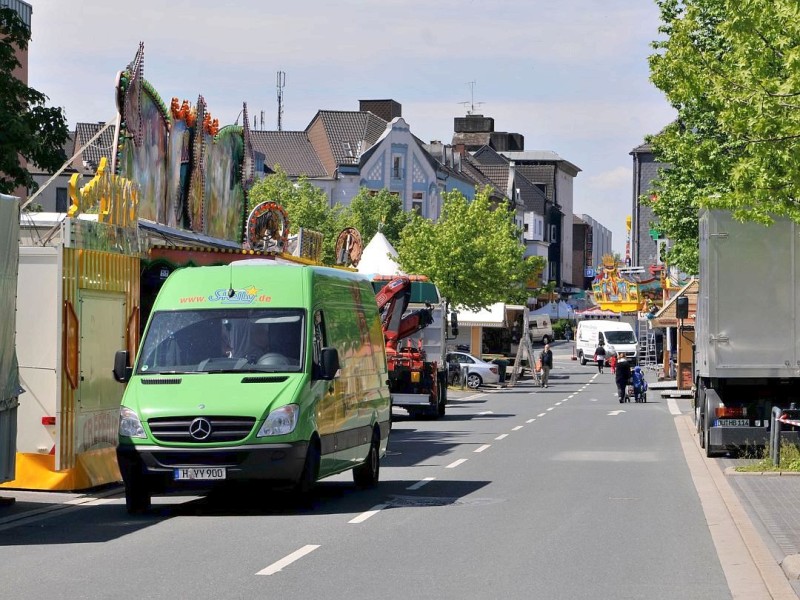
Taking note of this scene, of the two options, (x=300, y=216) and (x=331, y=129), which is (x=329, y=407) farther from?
(x=331, y=129)

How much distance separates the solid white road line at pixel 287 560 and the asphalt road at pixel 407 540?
0.6 inches

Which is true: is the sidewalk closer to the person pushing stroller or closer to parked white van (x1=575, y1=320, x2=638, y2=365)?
the person pushing stroller

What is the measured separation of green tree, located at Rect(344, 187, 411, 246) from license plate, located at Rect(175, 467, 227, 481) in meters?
77.3

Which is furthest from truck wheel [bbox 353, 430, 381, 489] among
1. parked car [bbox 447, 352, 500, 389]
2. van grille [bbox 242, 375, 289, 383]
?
parked car [bbox 447, 352, 500, 389]

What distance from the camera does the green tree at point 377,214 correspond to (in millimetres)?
93000

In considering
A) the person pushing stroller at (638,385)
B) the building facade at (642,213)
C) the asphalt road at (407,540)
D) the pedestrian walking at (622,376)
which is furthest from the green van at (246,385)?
the building facade at (642,213)

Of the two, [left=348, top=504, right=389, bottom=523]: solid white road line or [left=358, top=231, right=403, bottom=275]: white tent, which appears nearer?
[left=348, top=504, right=389, bottom=523]: solid white road line

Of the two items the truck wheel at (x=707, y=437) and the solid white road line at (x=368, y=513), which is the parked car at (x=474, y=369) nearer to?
the truck wheel at (x=707, y=437)

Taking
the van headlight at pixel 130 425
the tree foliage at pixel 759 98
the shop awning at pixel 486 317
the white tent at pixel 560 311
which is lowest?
the van headlight at pixel 130 425

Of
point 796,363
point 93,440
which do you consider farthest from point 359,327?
point 796,363

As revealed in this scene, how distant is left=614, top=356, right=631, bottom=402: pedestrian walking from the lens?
46188 millimetres

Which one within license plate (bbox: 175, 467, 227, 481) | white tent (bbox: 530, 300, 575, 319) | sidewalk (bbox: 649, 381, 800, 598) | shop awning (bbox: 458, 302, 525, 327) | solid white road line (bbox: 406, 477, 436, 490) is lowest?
solid white road line (bbox: 406, 477, 436, 490)

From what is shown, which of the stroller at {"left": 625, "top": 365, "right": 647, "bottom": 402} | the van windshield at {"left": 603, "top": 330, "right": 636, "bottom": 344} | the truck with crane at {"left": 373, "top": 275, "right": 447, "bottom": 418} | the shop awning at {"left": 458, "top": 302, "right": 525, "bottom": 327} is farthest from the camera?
the van windshield at {"left": 603, "top": 330, "right": 636, "bottom": 344}

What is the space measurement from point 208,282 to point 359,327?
2.36 meters
